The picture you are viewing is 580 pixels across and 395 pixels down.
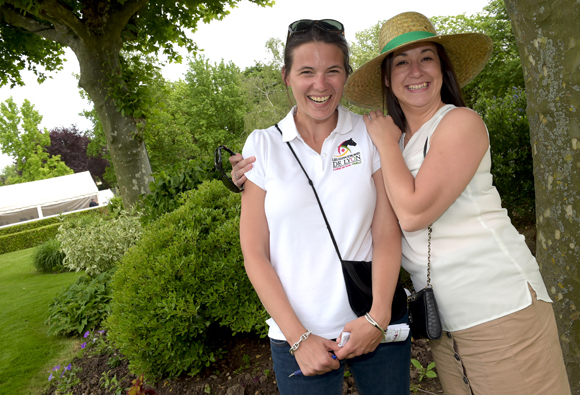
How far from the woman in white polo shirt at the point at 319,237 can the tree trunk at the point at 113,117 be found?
6996 millimetres

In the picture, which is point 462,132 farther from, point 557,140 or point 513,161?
point 513,161

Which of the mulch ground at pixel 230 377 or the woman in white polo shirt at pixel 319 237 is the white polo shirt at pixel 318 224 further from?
the mulch ground at pixel 230 377

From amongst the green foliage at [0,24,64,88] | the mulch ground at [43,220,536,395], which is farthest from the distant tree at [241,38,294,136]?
the mulch ground at [43,220,536,395]

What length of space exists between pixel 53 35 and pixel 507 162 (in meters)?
9.21

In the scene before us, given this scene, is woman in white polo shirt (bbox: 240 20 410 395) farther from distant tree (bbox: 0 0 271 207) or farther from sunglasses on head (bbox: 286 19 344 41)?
distant tree (bbox: 0 0 271 207)

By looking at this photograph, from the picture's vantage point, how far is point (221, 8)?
10656 millimetres

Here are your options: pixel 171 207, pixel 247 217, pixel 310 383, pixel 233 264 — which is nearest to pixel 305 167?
pixel 247 217

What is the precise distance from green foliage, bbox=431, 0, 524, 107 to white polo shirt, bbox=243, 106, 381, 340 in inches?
694

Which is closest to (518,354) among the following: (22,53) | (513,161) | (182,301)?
(182,301)

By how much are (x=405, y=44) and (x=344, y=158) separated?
606mm

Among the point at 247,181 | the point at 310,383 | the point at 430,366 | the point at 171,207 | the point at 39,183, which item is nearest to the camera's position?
the point at 310,383

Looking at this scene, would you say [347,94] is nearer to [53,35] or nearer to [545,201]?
[545,201]

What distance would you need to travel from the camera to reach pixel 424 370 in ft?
11.3

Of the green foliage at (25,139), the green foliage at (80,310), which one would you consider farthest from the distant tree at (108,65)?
the green foliage at (25,139)
